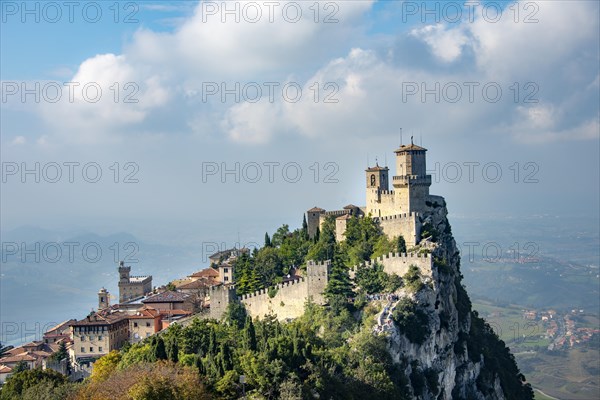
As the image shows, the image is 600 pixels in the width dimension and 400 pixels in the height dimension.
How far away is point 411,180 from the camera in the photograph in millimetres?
62938

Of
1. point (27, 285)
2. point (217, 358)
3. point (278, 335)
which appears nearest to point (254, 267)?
point (278, 335)

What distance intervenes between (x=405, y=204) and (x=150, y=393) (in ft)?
117

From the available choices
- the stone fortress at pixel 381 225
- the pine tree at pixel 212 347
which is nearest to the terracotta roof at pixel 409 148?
the stone fortress at pixel 381 225

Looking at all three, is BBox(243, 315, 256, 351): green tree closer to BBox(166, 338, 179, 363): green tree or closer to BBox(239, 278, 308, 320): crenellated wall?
BBox(166, 338, 179, 363): green tree

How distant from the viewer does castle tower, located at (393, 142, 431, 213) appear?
2473 inches

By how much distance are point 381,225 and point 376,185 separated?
19.4 feet

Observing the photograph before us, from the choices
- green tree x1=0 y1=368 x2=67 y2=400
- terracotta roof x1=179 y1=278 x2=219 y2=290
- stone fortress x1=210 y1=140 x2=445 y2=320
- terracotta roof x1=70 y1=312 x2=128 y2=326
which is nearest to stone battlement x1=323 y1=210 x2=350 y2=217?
stone fortress x1=210 y1=140 x2=445 y2=320

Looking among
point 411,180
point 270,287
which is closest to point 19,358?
point 270,287

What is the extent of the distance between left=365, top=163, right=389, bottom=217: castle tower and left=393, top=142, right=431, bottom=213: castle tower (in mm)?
1992

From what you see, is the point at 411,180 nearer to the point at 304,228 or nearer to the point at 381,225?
the point at 381,225

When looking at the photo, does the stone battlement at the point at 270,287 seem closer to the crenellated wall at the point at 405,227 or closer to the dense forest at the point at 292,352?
the dense forest at the point at 292,352

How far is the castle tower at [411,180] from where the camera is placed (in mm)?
62812

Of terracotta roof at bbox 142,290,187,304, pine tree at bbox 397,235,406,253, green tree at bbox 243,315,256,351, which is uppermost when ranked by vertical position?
pine tree at bbox 397,235,406,253

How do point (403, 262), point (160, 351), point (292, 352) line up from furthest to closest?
1. point (403, 262)
2. point (160, 351)
3. point (292, 352)
